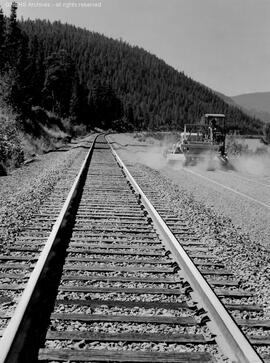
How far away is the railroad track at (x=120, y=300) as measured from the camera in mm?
3494

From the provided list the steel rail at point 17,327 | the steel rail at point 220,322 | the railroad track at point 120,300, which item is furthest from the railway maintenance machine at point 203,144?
the steel rail at point 17,327

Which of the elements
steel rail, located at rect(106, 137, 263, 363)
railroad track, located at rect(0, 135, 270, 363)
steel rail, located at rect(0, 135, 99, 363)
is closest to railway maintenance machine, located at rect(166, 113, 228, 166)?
railroad track, located at rect(0, 135, 270, 363)

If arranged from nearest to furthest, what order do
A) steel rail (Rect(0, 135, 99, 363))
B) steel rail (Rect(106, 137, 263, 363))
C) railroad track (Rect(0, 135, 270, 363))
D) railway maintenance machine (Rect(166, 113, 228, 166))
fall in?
steel rail (Rect(0, 135, 99, 363)) < steel rail (Rect(106, 137, 263, 363)) < railroad track (Rect(0, 135, 270, 363)) < railway maintenance machine (Rect(166, 113, 228, 166))

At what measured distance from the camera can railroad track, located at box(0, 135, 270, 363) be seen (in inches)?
138

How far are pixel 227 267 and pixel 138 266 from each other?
1.14 metres

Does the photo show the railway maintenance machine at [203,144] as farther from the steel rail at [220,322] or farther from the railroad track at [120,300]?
the steel rail at [220,322]

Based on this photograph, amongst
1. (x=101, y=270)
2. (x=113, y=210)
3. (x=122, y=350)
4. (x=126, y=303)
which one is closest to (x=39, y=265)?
(x=101, y=270)

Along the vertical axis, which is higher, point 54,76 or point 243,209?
point 54,76

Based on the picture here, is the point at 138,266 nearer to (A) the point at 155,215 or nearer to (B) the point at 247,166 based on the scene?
(A) the point at 155,215

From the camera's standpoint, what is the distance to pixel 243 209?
36.0 ft

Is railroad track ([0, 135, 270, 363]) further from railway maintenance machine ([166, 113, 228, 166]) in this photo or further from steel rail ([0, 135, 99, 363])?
railway maintenance machine ([166, 113, 228, 166])

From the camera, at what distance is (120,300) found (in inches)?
180

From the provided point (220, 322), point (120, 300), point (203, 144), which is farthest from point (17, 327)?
point (203, 144)

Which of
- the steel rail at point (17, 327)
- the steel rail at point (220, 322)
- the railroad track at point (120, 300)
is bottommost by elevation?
the railroad track at point (120, 300)
